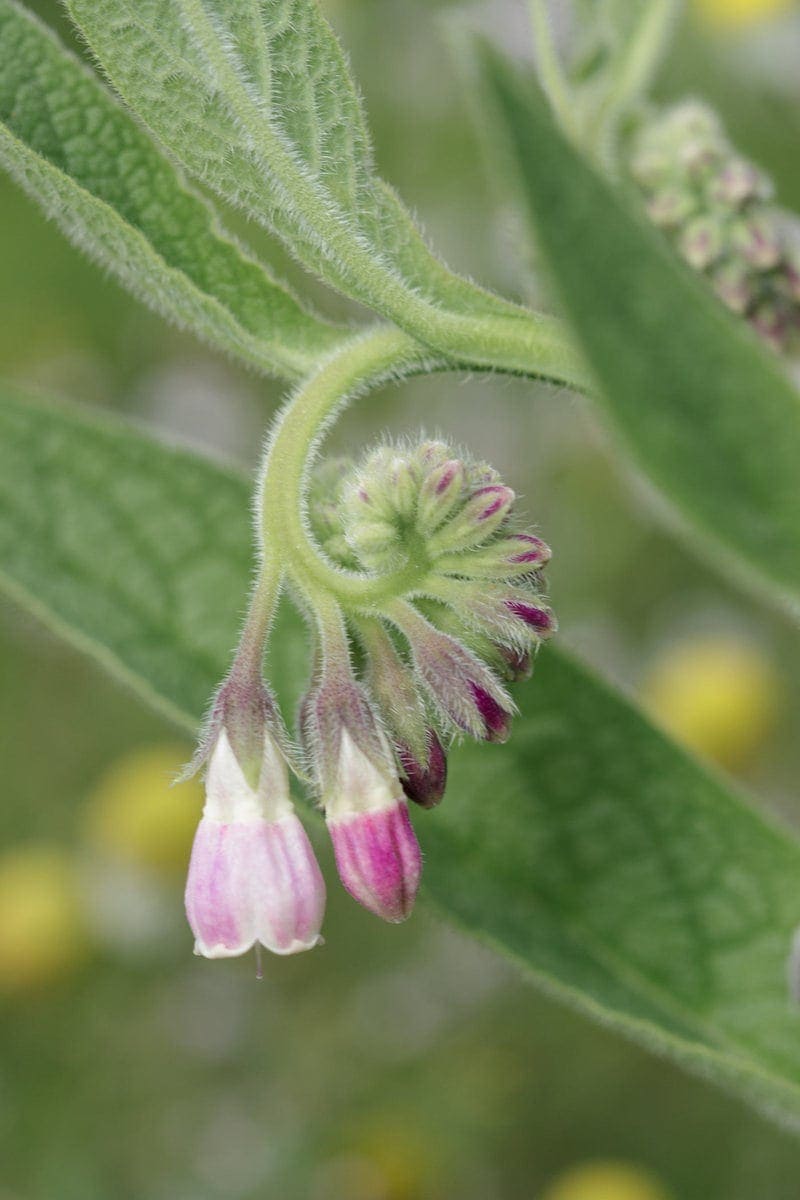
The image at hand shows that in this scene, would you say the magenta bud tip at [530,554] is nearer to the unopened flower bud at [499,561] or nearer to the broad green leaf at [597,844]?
the unopened flower bud at [499,561]

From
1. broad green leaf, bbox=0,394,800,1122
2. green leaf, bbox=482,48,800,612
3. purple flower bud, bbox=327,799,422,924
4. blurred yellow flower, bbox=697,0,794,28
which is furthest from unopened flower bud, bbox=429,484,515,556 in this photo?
blurred yellow flower, bbox=697,0,794,28

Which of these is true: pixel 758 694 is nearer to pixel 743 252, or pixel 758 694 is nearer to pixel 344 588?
pixel 743 252

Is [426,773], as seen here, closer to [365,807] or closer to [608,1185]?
[365,807]

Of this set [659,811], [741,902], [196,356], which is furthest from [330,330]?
[196,356]

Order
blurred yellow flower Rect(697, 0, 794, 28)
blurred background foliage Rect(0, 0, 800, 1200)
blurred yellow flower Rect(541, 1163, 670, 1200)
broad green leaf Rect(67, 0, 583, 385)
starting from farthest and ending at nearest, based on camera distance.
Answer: blurred yellow flower Rect(697, 0, 794, 28) → blurred background foliage Rect(0, 0, 800, 1200) → blurred yellow flower Rect(541, 1163, 670, 1200) → broad green leaf Rect(67, 0, 583, 385)

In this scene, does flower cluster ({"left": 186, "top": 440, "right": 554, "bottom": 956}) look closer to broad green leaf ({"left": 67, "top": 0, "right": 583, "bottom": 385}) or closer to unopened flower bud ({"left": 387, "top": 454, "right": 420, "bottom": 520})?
unopened flower bud ({"left": 387, "top": 454, "right": 420, "bottom": 520})

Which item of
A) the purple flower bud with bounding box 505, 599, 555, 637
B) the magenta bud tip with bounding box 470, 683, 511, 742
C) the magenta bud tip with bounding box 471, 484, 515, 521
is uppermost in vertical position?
the magenta bud tip with bounding box 471, 484, 515, 521

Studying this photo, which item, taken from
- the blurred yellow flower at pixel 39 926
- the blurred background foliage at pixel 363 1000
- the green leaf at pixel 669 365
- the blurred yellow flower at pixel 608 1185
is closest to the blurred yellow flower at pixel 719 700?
the blurred background foliage at pixel 363 1000

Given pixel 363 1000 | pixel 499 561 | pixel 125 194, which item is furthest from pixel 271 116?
pixel 363 1000
